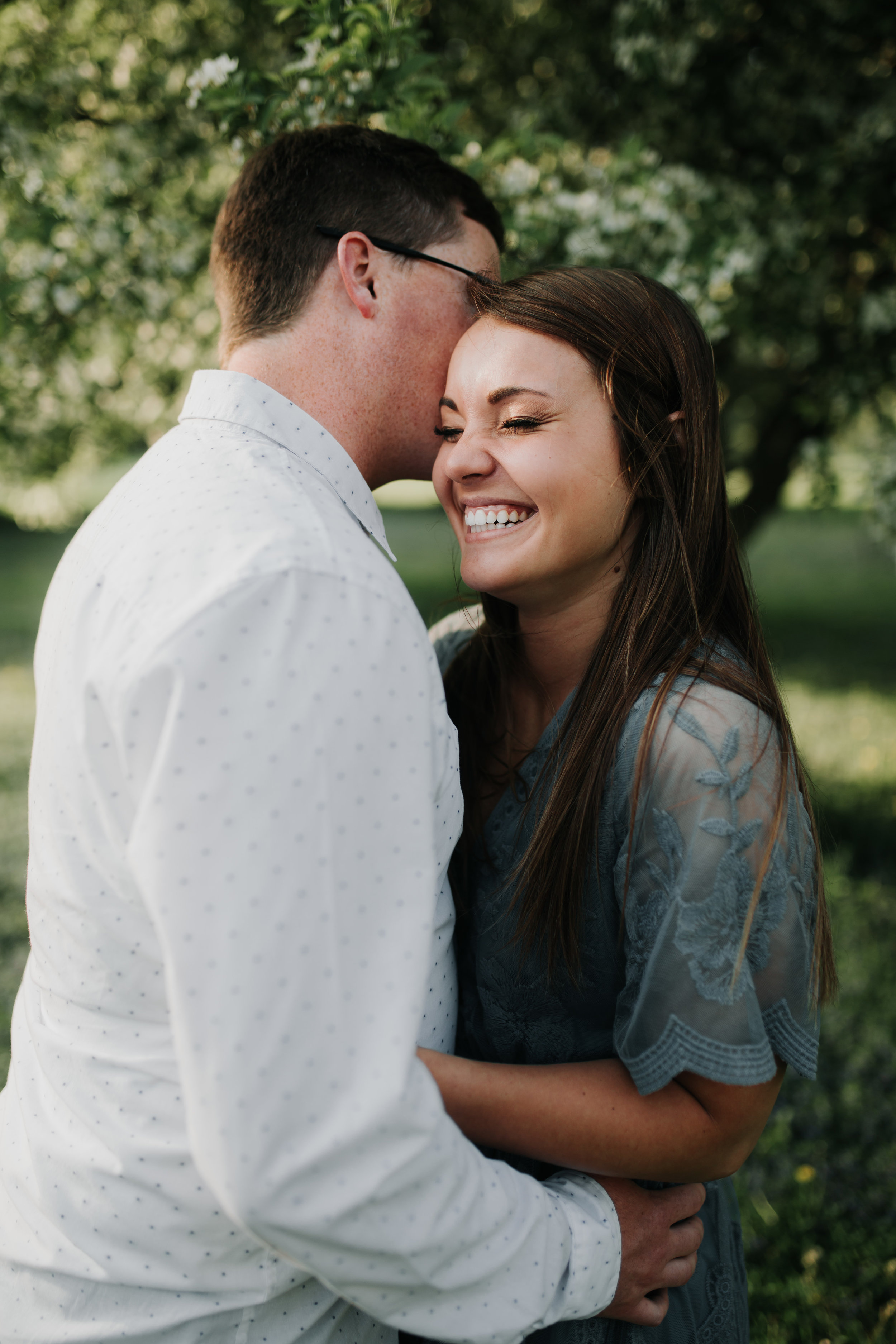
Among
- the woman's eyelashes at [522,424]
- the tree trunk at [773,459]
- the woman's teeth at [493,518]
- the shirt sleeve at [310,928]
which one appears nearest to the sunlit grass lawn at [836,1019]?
the woman's teeth at [493,518]

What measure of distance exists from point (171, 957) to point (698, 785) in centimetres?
84

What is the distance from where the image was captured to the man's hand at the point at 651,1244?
1479mm

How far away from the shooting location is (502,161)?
3.24 meters

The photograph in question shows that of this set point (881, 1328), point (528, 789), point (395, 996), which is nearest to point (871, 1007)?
point (881, 1328)

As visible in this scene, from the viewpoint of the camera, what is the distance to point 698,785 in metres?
1.48

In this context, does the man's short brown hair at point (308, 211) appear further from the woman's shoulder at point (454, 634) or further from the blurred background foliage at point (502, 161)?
the woman's shoulder at point (454, 634)

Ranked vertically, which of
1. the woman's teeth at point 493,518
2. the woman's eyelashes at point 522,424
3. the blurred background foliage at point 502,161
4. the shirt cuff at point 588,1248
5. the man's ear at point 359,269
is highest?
the blurred background foliage at point 502,161

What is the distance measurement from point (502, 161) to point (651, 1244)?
3.16m

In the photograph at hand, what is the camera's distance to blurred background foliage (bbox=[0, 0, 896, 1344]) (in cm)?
304

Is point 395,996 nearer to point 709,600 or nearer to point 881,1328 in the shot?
point 709,600

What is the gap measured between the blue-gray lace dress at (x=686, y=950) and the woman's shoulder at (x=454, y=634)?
0.70m

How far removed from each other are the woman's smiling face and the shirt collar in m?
0.28

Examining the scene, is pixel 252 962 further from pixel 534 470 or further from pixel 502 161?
pixel 502 161

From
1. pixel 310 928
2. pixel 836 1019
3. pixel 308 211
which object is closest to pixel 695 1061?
pixel 310 928
